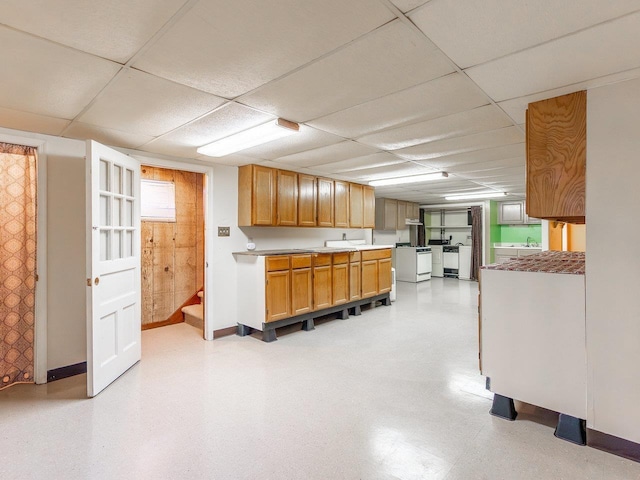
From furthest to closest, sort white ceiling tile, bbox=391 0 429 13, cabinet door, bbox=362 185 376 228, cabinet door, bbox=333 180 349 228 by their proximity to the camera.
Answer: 1. cabinet door, bbox=362 185 376 228
2. cabinet door, bbox=333 180 349 228
3. white ceiling tile, bbox=391 0 429 13

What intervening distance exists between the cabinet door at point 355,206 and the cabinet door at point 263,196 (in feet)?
5.61

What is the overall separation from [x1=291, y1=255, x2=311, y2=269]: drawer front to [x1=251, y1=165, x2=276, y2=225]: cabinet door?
0.56m

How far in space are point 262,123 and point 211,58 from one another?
Result: 1.01 meters

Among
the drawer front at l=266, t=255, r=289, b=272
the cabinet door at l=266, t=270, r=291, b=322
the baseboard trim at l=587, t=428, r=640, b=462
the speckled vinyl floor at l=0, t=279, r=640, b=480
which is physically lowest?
the speckled vinyl floor at l=0, t=279, r=640, b=480

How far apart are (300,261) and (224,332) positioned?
4.39ft

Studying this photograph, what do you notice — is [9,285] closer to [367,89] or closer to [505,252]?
[367,89]

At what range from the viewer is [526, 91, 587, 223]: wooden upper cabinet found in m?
2.04

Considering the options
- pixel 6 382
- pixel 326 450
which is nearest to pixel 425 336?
pixel 326 450

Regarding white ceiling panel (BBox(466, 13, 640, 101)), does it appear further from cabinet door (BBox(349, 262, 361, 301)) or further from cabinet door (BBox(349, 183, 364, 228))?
cabinet door (BBox(349, 183, 364, 228))

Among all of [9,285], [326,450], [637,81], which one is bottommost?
[326,450]

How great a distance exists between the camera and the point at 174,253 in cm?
500

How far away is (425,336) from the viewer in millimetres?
4176

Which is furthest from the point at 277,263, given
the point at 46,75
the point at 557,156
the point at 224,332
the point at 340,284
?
the point at 557,156

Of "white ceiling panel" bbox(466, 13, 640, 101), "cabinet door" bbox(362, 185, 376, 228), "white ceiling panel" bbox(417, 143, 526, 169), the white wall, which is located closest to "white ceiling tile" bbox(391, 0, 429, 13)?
"white ceiling panel" bbox(466, 13, 640, 101)
